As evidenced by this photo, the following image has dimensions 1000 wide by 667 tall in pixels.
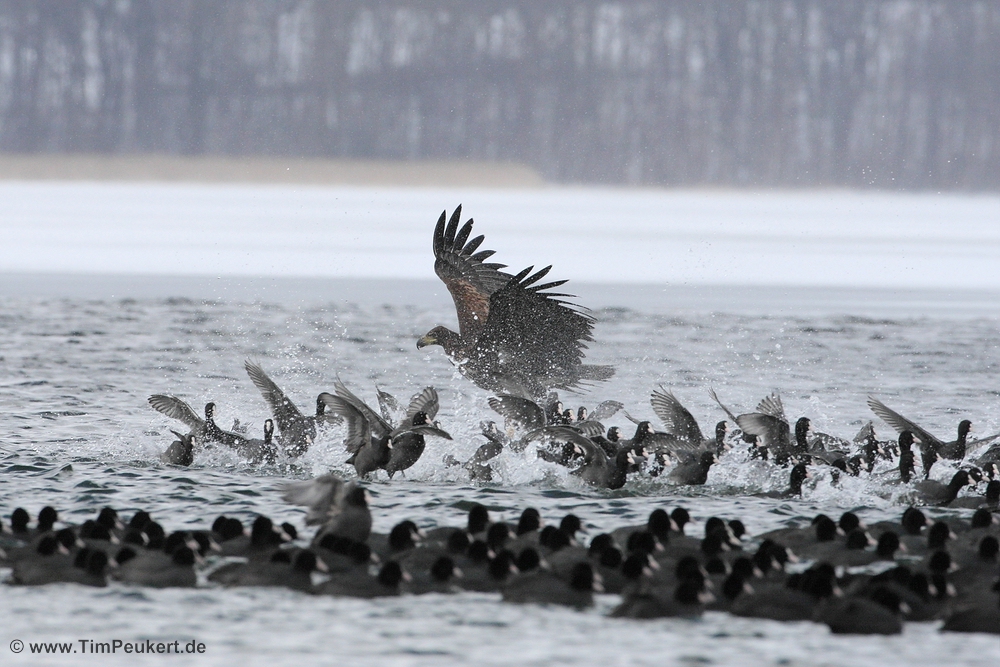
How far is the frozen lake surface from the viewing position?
22.6 ft

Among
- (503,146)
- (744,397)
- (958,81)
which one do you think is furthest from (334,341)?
(958,81)

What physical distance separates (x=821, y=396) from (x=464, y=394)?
3.70 m

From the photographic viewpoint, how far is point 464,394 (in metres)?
14.8

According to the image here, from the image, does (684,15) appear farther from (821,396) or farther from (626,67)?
(821,396)

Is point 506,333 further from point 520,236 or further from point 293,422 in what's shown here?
point 520,236

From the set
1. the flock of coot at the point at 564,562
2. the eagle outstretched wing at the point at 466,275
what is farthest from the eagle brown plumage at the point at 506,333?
the flock of coot at the point at 564,562

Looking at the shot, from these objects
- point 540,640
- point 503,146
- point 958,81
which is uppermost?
point 958,81

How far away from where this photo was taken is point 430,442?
38.5 ft

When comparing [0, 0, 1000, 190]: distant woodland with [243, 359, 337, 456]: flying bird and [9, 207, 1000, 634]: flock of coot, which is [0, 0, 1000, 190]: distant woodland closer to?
[243, 359, 337, 456]: flying bird

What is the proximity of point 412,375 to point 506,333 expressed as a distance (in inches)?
143

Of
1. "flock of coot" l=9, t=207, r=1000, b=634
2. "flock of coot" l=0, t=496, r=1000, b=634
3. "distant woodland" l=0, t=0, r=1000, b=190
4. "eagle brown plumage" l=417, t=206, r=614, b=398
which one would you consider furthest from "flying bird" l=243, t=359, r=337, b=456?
"distant woodland" l=0, t=0, r=1000, b=190

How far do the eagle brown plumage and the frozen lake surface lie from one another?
65cm

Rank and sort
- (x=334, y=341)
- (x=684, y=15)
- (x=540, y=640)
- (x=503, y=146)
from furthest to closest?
(x=684, y=15), (x=503, y=146), (x=334, y=341), (x=540, y=640)

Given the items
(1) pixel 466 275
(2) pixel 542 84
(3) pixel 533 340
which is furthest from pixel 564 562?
(2) pixel 542 84
